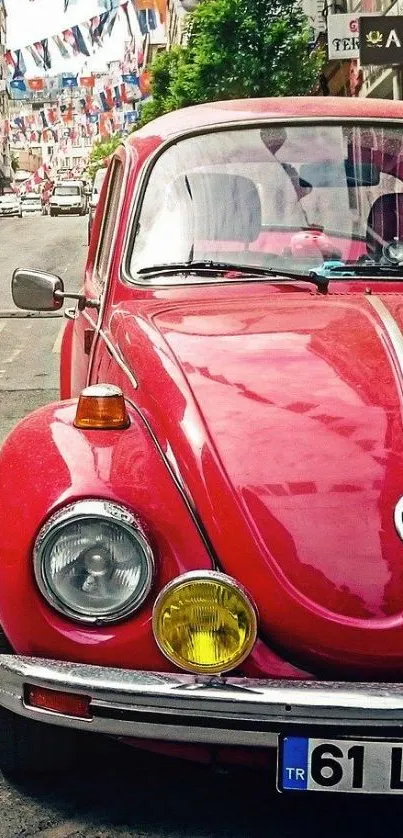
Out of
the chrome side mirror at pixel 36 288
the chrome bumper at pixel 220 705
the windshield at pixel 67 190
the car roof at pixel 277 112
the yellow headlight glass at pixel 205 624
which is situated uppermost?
the windshield at pixel 67 190

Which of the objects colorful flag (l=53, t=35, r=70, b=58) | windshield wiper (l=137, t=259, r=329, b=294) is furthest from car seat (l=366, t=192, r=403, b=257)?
colorful flag (l=53, t=35, r=70, b=58)

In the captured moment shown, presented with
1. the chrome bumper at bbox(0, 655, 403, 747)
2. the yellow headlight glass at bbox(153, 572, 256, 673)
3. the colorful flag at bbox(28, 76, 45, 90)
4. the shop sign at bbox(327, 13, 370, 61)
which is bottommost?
the chrome bumper at bbox(0, 655, 403, 747)

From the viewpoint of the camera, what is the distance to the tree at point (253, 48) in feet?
104

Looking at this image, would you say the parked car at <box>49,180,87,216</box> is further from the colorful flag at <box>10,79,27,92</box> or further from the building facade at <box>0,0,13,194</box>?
the building facade at <box>0,0,13,194</box>

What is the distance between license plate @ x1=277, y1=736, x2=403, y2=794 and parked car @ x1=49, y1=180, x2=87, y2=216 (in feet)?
190

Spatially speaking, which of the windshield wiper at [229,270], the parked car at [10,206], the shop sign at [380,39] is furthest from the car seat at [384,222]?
the parked car at [10,206]

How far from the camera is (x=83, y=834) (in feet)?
8.03

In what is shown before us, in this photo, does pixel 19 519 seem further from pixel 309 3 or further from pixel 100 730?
pixel 309 3

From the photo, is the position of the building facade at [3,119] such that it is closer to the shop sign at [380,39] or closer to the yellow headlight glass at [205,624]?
the shop sign at [380,39]

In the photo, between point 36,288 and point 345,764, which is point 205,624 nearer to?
point 345,764

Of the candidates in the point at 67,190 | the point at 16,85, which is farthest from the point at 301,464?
the point at 16,85

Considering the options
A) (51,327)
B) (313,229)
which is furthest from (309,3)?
(313,229)

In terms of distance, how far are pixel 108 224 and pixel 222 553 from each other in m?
2.24

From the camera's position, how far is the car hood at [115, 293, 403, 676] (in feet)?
7.42
